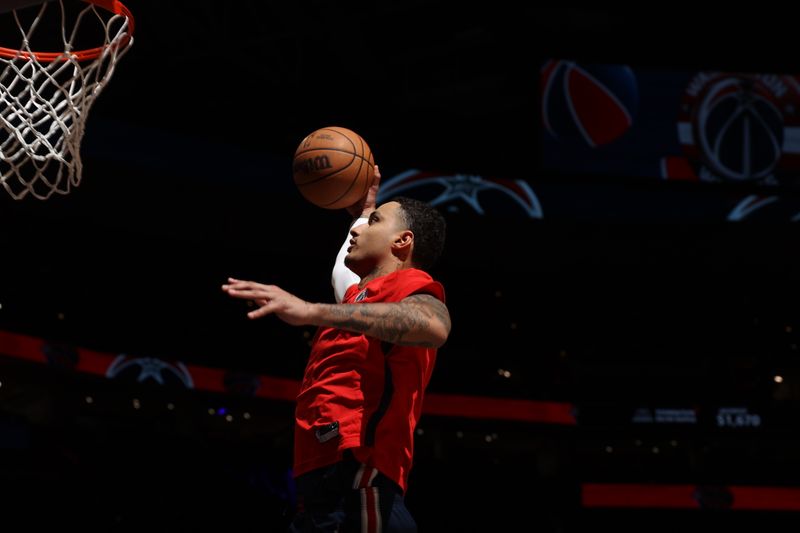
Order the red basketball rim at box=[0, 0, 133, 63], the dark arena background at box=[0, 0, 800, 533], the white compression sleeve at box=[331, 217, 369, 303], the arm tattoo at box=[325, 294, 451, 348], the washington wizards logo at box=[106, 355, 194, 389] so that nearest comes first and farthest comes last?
the arm tattoo at box=[325, 294, 451, 348]
the white compression sleeve at box=[331, 217, 369, 303]
the red basketball rim at box=[0, 0, 133, 63]
the dark arena background at box=[0, 0, 800, 533]
the washington wizards logo at box=[106, 355, 194, 389]

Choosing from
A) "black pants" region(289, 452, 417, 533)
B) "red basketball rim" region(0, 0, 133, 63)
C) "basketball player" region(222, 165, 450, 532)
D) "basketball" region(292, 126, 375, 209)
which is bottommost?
"black pants" region(289, 452, 417, 533)

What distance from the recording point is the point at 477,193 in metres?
10.8

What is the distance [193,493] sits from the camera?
10.8m

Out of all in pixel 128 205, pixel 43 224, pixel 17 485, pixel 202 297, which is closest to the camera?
pixel 17 485

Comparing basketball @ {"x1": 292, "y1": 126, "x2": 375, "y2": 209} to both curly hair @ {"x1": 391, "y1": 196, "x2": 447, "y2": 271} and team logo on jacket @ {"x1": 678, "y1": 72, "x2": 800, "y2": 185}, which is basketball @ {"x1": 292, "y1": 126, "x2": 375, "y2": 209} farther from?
team logo on jacket @ {"x1": 678, "y1": 72, "x2": 800, "y2": 185}

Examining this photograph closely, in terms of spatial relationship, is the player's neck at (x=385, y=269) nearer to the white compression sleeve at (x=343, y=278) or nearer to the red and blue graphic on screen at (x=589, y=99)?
the white compression sleeve at (x=343, y=278)

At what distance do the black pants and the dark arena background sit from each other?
25.5 feet

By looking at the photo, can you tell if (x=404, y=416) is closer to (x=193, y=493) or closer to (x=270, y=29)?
(x=193, y=493)

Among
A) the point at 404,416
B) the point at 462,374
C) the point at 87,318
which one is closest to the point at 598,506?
the point at 462,374

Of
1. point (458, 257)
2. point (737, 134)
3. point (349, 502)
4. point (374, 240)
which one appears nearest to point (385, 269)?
point (374, 240)

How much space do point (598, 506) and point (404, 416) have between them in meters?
12.1

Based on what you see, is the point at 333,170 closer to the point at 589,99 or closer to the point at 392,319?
the point at 392,319

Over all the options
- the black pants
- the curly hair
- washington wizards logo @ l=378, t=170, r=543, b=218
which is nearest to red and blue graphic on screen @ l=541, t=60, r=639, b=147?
washington wizards logo @ l=378, t=170, r=543, b=218

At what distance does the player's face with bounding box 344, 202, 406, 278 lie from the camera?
2.50m
